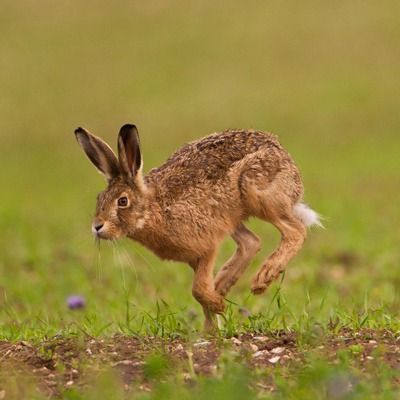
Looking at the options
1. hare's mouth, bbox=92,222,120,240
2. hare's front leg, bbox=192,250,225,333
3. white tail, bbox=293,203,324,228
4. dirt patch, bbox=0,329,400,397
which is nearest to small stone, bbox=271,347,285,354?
dirt patch, bbox=0,329,400,397

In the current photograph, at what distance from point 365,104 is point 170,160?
2169 cm

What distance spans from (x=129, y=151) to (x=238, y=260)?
1244 millimetres

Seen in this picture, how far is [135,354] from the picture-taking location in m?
6.44

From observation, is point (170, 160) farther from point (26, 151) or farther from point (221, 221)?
point (26, 151)

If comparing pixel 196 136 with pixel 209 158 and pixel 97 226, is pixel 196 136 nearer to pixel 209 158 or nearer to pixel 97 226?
pixel 209 158

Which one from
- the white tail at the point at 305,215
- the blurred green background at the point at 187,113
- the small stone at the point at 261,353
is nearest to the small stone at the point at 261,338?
the small stone at the point at 261,353

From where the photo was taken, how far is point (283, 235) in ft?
26.1

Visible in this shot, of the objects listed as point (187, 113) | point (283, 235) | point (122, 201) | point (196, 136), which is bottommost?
point (196, 136)

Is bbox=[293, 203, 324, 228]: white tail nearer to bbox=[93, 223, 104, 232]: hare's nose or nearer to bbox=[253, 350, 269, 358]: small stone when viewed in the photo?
bbox=[93, 223, 104, 232]: hare's nose

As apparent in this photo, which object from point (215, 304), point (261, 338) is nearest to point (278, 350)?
point (261, 338)

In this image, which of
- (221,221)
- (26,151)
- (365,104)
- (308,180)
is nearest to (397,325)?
(221,221)

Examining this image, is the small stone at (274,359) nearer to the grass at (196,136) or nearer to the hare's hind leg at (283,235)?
the grass at (196,136)

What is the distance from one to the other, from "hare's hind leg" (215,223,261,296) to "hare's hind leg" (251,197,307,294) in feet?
1.12

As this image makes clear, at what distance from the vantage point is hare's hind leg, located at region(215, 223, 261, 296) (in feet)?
26.3
